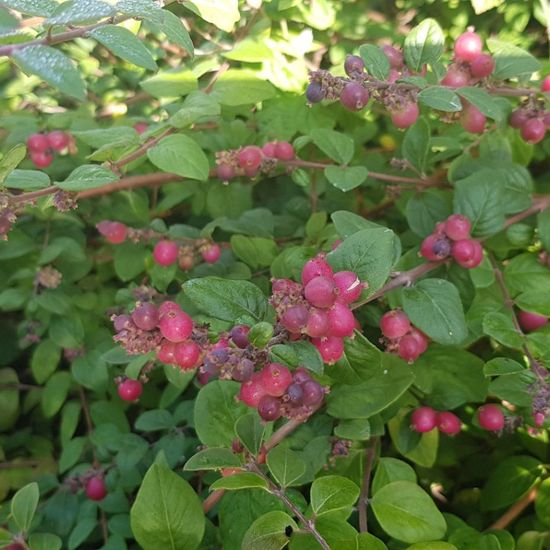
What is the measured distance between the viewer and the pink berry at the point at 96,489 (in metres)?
1.34

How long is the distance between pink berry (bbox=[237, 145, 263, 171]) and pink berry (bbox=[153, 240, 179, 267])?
23cm

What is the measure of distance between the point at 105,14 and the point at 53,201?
1.24 ft

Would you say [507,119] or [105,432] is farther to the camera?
[105,432]

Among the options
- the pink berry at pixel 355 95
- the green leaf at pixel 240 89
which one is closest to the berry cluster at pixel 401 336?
the pink berry at pixel 355 95

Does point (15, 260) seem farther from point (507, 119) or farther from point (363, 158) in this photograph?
point (507, 119)

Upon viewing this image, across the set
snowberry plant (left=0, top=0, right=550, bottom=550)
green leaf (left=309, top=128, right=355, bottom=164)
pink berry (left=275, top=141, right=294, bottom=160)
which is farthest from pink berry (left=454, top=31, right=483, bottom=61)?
pink berry (left=275, top=141, right=294, bottom=160)

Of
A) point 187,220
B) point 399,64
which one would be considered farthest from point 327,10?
point 187,220

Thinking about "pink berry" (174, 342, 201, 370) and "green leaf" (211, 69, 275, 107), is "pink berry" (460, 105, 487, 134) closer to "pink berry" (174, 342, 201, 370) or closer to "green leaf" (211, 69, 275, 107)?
"green leaf" (211, 69, 275, 107)

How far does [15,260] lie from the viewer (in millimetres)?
1635

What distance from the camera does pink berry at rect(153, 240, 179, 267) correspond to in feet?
4.31

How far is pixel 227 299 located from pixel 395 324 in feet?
1.06

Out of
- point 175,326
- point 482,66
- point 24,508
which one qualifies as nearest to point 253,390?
point 175,326

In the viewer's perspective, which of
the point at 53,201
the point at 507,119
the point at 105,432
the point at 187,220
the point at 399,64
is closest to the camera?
the point at 53,201

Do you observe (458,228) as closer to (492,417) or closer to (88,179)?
(492,417)
